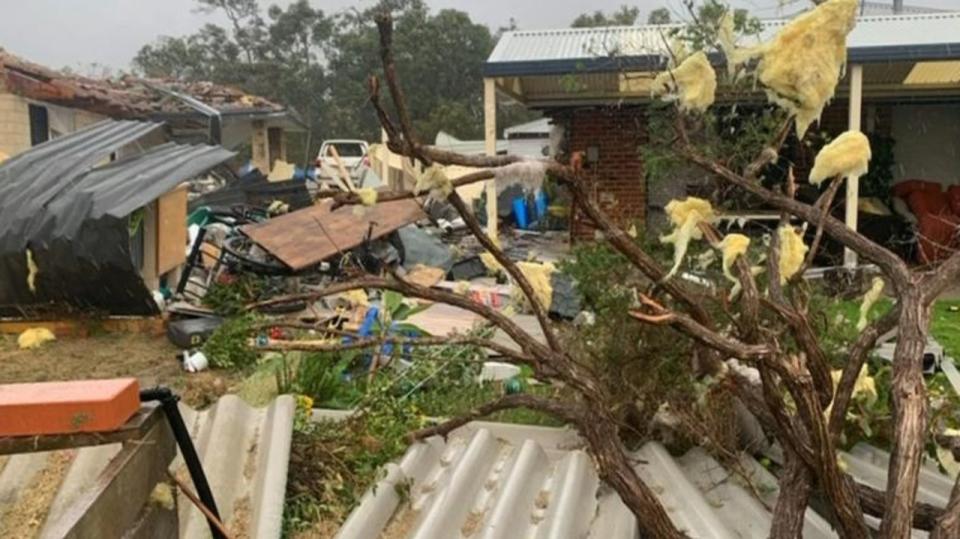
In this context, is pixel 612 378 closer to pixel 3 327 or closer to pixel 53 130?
pixel 3 327

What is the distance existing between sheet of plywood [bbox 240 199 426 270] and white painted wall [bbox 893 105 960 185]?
25.9 ft

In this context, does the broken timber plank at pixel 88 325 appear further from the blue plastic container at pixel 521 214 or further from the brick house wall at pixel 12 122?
the blue plastic container at pixel 521 214

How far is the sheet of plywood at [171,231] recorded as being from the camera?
844cm

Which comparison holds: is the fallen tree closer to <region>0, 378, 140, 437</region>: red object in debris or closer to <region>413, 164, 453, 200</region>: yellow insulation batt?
<region>413, 164, 453, 200</region>: yellow insulation batt

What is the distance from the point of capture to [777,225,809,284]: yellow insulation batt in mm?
3197

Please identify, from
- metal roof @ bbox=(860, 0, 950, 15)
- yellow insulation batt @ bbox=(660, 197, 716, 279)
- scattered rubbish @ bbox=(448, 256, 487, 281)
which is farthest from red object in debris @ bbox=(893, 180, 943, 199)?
yellow insulation batt @ bbox=(660, 197, 716, 279)

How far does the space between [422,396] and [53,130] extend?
41.8 ft

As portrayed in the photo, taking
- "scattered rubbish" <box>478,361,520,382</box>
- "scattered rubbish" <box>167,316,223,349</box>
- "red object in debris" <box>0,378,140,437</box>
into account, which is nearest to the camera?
"red object in debris" <box>0,378,140,437</box>

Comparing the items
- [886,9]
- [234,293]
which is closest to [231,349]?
[234,293]

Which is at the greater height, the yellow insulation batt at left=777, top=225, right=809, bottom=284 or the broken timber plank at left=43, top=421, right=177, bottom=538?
the yellow insulation batt at left=777, top=225, right=809, bottom=284

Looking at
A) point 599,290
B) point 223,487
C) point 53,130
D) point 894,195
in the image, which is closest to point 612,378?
point 599,290

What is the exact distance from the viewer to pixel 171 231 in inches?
342

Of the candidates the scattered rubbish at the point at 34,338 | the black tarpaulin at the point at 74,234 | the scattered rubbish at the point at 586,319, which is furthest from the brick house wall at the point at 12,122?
the scattered rubbish at the point at 586,319

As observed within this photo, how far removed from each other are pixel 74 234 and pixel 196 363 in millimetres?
1902
